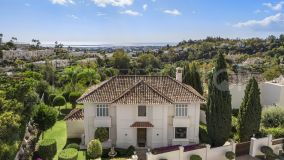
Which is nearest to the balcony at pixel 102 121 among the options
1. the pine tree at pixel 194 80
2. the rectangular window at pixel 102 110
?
the rectangular window at pixel 102 110

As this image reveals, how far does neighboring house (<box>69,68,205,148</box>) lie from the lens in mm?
26531

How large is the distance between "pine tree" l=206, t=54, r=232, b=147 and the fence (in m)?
1.97

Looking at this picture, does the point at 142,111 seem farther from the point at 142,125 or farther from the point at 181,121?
the point at 181,121

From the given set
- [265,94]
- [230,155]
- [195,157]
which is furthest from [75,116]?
[265,94]

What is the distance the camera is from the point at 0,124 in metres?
16.7

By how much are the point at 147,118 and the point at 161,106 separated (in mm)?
1771

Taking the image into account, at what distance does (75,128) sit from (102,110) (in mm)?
4614

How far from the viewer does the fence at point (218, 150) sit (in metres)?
22.5

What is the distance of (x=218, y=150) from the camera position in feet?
79.8

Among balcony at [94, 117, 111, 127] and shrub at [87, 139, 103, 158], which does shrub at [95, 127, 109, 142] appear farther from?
shrub at [87, 139, 103, 158]

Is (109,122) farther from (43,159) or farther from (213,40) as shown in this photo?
(213,40)

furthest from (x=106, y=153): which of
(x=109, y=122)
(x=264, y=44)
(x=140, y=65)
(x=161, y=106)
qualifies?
(x=264, y=44)

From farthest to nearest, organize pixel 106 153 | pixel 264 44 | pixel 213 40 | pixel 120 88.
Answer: pixel 213 40
pixel 264 44
pixel 120 88
pixel 106 153

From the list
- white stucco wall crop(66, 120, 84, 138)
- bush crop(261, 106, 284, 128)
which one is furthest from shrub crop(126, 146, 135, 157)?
bush crop(261, 106, 284, 128)
